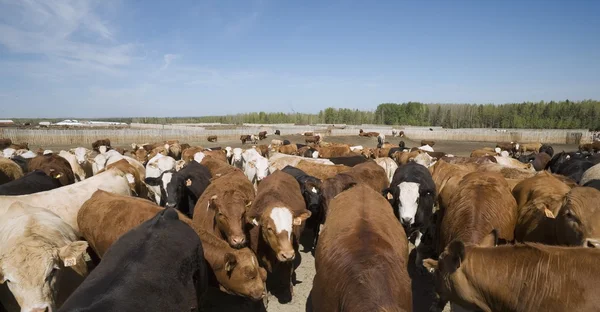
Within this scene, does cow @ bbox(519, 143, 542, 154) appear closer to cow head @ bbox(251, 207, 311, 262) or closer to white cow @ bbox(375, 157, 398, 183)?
white cow @ bbox(375, 157, 398, 183)

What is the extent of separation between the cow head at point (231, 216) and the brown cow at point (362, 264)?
1.63 meters

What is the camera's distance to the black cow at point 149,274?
8.79ft

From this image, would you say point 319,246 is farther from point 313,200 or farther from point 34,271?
point 313,200

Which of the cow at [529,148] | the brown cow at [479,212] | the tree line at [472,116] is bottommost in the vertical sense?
the cow at [529,148]

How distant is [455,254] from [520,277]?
603 mm

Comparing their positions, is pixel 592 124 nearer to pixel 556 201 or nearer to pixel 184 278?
pixel 556 201

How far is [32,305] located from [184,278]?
5.44 ft

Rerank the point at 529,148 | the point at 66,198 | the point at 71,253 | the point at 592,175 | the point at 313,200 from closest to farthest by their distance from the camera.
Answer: the point at 71,253, the point at 66,198, the point at 313,200, the point at 592,175, the point at 529,148

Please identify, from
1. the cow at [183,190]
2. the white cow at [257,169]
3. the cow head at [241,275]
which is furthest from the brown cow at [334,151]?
the cow head at [241,275]

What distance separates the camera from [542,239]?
5.09m

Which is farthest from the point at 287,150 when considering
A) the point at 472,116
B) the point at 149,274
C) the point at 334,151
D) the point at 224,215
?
the point at 472,116

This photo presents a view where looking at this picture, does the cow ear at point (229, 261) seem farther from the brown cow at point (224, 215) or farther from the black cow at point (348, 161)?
the black cow at point (348, 161)

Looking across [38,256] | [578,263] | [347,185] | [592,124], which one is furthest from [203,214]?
[592,124]

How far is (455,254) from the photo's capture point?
3.20 m
